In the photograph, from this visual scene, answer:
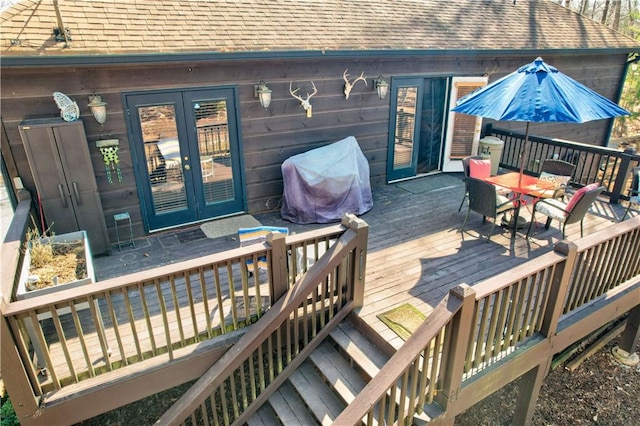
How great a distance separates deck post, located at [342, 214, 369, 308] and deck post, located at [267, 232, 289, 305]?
23.3 inches

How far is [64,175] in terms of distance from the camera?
449 centimetres

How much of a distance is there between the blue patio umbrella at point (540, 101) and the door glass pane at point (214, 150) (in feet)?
10.3

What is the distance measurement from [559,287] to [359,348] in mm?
1704

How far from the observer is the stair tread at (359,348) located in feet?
11.1

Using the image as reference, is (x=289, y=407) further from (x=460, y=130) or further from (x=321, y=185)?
(x=460, y=130)

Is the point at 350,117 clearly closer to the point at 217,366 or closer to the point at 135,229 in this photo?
the point at 135,229

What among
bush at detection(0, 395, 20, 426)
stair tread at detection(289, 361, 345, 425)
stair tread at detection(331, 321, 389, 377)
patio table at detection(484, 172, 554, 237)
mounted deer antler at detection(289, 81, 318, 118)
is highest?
mounted deer antler at detection(289, 81, 318, 118)

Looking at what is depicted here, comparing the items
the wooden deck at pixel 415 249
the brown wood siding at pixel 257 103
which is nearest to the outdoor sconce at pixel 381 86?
the brown wood siding at pixel 257 103

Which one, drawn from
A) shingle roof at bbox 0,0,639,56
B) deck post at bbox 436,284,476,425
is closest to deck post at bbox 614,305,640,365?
deck post at bbox 436,284,476,425

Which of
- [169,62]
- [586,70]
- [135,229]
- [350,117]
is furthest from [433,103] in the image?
[135,229]

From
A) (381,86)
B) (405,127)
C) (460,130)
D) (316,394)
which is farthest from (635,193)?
(316,394)

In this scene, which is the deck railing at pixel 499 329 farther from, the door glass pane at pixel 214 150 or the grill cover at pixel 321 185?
the door glass pane at pixel 214 150

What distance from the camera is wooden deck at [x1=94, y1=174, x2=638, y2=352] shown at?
166 inches

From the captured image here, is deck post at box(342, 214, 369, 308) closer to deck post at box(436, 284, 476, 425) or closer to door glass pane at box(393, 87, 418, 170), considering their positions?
deck post at box(436, 284, 476, 425)
